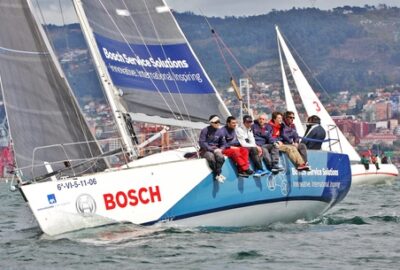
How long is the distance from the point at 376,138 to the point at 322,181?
82.9m

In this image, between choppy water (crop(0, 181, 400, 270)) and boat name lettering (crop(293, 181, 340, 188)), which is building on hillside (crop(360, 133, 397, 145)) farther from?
choppy water (crop(0, 181, 400, 270))

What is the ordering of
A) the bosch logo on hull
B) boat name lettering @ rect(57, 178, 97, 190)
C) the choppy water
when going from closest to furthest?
the choppy water
boat name lettering @ rect(57, 178, 97, 190)
the bosch logo on hull

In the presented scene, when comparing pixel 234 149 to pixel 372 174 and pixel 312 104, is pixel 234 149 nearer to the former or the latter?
pixel 372 174

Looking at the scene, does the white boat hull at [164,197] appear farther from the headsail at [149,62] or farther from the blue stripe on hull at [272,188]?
the headsail at [149,62]

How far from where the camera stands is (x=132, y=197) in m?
14.4

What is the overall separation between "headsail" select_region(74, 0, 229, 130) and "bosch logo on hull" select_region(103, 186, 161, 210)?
218cm

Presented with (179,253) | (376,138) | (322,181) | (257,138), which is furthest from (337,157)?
(376,138)

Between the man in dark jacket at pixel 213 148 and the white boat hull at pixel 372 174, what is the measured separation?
17.3 meters

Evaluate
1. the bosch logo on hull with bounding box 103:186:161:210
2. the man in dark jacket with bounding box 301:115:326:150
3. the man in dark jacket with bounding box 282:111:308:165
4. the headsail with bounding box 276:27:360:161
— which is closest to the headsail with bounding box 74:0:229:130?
the man in dark jacket with bounding box 282:111:308:165

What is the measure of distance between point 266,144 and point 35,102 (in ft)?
10.1

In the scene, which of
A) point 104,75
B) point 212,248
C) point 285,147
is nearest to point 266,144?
point 285,147

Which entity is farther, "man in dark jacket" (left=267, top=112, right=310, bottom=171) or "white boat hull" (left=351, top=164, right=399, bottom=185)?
"white boat hull" (left=351, top=164, right=399, bottom=185)

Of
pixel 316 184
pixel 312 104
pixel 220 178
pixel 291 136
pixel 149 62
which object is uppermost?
pixel 149 62

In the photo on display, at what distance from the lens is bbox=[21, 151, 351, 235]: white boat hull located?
46.6 feet
